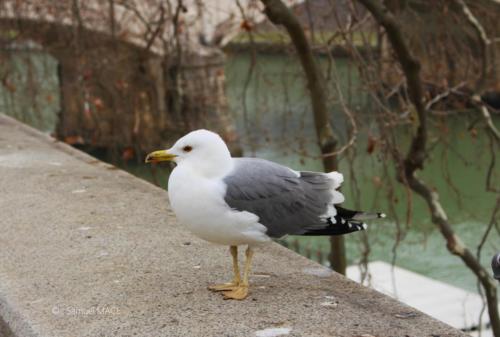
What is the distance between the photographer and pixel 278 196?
201 centimetres

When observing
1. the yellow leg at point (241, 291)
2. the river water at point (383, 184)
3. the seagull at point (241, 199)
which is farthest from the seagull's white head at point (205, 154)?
the river water at point (383, 184)

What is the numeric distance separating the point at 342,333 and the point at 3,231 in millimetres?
1258

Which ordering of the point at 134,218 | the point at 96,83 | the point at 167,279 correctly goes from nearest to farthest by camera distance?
the point at 167,279
the point at 134,218
the point at 96,83

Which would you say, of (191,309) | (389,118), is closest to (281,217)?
(191,309)

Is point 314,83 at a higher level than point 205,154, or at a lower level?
higher

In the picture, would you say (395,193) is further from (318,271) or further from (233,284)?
(233,284)

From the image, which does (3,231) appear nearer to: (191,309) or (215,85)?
(191,309)

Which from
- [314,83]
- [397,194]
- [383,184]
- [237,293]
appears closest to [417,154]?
[314,83]

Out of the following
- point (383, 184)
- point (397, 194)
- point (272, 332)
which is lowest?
point (397, 194)

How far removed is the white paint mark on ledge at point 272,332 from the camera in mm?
1813

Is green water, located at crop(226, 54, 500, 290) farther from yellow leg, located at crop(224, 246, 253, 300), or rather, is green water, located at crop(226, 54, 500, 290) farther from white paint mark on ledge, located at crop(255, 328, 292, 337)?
white paint mark on ledge, located at crop(255, 328, 292, 337)

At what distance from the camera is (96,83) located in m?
6.43

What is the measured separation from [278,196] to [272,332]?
0.34 metres

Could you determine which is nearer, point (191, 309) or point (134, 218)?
point (191, 309)
